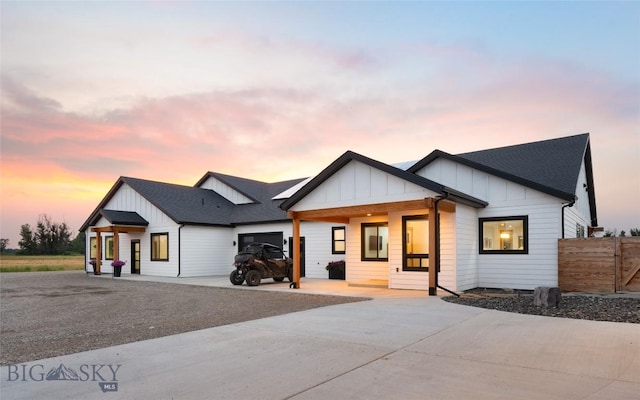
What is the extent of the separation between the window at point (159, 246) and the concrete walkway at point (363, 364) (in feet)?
52.4

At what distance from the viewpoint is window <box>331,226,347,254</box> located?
776 inches

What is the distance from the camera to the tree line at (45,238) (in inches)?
2509

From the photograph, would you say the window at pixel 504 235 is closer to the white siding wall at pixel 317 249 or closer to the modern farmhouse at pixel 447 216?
the modern farmhouse at pixel 447 216

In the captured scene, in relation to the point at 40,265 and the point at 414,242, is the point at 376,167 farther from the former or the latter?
the point at 40,265

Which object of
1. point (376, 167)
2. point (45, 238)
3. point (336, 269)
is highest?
point (376, 167)

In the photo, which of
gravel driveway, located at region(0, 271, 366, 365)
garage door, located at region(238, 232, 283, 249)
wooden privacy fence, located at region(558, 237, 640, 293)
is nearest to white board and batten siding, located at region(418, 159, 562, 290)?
wooden privacy fence, located at region(558, 237, 640, 293)

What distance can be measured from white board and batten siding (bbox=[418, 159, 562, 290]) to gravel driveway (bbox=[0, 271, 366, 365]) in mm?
4789

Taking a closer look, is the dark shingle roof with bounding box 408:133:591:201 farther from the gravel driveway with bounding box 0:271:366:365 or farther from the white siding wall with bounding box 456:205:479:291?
the gravel driveway with bounding box 0:271:366:365

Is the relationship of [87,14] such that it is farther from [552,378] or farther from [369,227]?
[552,378]

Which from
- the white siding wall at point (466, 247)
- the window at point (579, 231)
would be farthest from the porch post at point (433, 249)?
the window at point (579, 231)

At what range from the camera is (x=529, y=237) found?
14.1 m

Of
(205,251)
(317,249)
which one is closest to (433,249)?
(317,249)

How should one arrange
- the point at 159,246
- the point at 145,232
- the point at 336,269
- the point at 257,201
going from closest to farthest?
the point at 336,269 → the point at 159,246 → the point at 145,232 → the point at 257,201

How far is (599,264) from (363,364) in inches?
426
